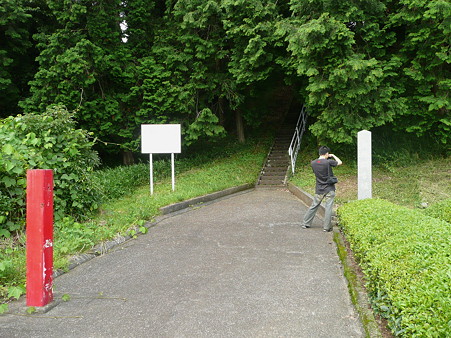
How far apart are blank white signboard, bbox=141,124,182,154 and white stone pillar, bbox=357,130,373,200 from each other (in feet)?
18.4

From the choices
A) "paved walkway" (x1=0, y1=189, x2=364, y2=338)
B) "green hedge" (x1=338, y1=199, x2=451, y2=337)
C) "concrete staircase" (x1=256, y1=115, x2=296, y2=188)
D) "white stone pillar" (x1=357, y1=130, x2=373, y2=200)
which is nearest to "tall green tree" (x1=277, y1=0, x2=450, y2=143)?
"concrete staircase" (x1=256, y1=115, x2=296, y2=188)

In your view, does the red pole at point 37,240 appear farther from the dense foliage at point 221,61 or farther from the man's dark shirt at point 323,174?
the dense foliage at point 221,61

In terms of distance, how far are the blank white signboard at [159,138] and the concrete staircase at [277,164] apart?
5.02 m

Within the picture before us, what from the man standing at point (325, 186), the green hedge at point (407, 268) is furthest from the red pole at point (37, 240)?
the man standing at point (325, 186)

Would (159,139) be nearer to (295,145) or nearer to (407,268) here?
(295,145)

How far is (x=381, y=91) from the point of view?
1191 centimetres

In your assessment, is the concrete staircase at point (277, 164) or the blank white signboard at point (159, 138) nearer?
the blank white signboard at point (159, 138)

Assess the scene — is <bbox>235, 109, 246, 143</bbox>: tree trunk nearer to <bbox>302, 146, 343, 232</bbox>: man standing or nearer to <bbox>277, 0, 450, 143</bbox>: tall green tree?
→ <bbox>277, 0, 450, 143</bbox>: tall green tree

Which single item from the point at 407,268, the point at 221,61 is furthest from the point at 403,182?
the point at 221,61

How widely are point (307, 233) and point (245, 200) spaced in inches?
177

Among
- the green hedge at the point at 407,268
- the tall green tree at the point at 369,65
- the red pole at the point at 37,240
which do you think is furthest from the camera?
the tall green tree at the point at 369,65

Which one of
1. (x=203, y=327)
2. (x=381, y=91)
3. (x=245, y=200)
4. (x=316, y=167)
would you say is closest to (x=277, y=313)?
(x=203, y=327)

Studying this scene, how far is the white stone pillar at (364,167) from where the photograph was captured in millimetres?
8727

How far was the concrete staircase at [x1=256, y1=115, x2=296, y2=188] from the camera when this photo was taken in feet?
49.2
